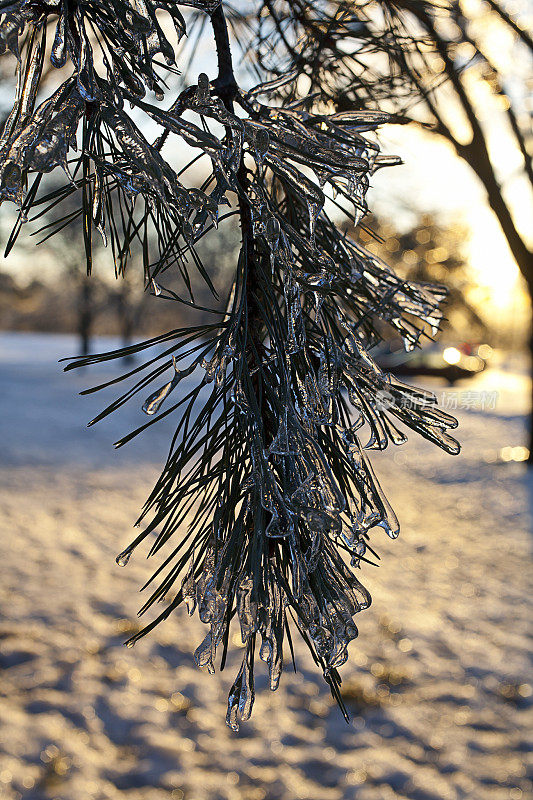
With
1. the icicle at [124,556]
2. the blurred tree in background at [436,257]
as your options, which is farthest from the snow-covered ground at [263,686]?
the blurred tree in background at [436,257]

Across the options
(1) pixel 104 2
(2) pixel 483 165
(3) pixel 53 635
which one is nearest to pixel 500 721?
(3) pixel 53 635

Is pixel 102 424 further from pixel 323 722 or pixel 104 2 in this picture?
pixel 104 2

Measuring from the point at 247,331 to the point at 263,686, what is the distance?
3256 millimetres

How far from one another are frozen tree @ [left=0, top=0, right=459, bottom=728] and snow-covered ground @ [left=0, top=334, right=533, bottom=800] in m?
2.53

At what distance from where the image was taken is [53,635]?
381 centimetres

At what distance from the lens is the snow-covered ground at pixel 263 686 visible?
2779 mm

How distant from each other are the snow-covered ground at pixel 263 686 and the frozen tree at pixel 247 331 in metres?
2.53

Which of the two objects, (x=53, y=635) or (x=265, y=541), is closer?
(x=265, y=541)

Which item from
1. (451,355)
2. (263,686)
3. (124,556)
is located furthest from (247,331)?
(451,355)

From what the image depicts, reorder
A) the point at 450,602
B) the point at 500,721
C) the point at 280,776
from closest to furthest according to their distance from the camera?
the point at 280,776 → the point at 500,721 → the point at 450,602

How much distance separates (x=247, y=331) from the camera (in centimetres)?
72

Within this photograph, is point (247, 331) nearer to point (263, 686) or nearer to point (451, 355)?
point (263, 686)

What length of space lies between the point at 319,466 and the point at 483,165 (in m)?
6.39

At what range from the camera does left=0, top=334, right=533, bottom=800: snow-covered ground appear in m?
2.78
